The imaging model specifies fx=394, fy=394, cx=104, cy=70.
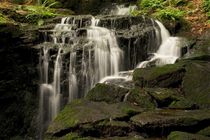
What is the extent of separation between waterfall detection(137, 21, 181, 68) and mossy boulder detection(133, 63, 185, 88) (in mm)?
2171

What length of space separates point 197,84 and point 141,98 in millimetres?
1499

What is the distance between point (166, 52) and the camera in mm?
12422

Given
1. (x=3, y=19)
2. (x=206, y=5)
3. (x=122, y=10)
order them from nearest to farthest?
1. (x=3, y=19)
2. (x=206, y=5)
3. (x=122, y=10)

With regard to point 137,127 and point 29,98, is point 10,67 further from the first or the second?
point 137,127

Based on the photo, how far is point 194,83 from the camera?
29.5 feet

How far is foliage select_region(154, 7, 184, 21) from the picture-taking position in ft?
47.0

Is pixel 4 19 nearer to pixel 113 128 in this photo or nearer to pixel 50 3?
pixel 50 3

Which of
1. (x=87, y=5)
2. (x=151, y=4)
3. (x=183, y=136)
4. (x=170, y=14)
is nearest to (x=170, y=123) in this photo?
(x=183, y=136)

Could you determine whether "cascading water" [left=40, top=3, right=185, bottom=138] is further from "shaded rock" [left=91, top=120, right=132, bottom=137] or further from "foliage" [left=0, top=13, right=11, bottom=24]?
"shaded rock" [left=91, top=120, right=132, bottom=137]

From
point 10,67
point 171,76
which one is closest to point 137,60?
point 171,76

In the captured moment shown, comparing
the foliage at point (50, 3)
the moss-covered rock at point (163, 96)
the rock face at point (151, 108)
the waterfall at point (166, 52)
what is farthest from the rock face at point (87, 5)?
the moss-covered rock at point (163, 96)

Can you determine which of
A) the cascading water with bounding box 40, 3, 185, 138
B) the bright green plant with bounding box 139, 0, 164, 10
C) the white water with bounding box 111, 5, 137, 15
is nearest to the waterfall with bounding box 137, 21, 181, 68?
the cascading water with bounding box 40, 3, 185, 138

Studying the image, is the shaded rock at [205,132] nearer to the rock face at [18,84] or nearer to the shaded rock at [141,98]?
the shaded rock at [141,98]

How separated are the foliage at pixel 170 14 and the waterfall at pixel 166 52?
1306 mm
